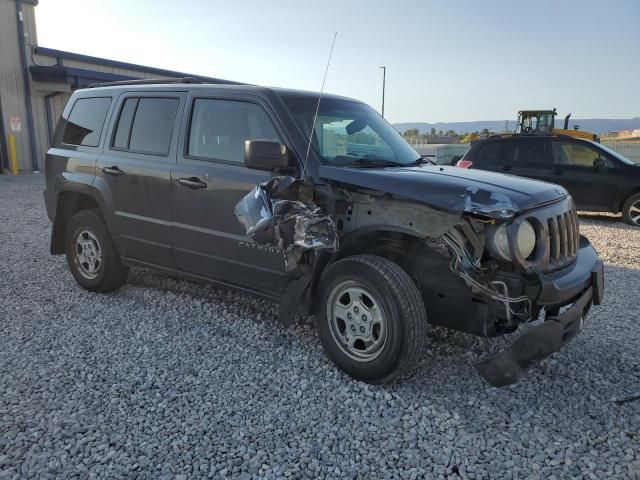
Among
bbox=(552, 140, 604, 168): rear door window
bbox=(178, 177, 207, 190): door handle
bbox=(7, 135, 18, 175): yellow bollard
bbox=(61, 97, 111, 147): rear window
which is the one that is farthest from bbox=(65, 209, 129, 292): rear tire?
bbox=(7, 135, 18, 175): yellow bollard

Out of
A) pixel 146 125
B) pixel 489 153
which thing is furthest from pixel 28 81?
pixel 146 125

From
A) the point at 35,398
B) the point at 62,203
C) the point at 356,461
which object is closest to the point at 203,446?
the point at 356,461

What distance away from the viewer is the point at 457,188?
3.06 m

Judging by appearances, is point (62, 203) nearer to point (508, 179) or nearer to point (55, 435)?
point (55, 435)

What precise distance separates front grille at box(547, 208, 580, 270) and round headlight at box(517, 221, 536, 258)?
179mm

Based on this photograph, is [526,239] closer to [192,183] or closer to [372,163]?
[372,163]

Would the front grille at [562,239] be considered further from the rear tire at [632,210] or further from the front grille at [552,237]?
the rear tire at [632,210]

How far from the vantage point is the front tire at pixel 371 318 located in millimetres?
3074

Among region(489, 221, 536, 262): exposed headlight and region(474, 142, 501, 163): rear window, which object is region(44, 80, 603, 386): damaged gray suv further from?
region(474, 142, 501, 163): rear window

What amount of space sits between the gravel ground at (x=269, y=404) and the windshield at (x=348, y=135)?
4.76ft

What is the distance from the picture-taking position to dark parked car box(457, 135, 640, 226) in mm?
9711

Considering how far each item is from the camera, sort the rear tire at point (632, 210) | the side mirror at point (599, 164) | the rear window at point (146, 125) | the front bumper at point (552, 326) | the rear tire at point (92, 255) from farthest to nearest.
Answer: the side mirror at point (599, 164) → the rear tire at point (632, 210) → the rear tire at point (92, 255) → the rear window at point (146, 125) → the front bumper at point (552, 326)

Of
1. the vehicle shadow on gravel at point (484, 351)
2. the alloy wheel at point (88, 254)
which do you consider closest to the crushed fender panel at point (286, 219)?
the vehicle shadow on gravel at point (484, 351)

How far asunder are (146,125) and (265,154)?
67.6 inches
